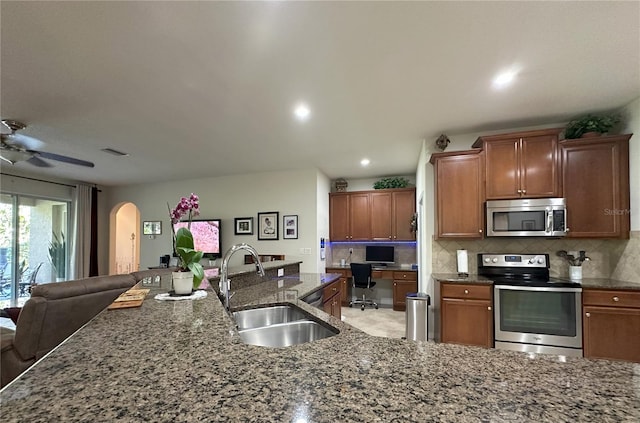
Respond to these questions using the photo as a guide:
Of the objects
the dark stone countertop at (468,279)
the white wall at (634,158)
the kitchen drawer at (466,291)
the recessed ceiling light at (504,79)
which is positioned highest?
the recessed ceiling light at (504,79)

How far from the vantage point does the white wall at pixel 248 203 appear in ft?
16.8

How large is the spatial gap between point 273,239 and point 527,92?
4.22 metres

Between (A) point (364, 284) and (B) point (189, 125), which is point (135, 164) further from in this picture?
(A) point (364, 284)

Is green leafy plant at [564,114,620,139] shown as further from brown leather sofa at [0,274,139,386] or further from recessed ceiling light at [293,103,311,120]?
brown leather sofa at [0,274,139,386]

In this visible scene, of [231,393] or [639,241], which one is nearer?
[231,393]

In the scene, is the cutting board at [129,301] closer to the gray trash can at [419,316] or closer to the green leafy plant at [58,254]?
the gray trash can at [419,316]

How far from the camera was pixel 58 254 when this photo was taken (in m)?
5.73

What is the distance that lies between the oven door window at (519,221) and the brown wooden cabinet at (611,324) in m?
0.71

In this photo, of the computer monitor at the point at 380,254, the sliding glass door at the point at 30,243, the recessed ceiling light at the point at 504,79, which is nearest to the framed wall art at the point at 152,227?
the sliding glass door at the point at 30,243

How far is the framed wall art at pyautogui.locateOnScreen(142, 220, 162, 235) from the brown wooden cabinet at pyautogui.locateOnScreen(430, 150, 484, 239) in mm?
5759

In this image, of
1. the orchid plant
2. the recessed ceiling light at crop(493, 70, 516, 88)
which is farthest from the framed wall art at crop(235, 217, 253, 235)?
the recessed ceiling light at crop(493, 70, 516, 88)

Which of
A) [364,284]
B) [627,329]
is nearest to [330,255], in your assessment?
[364,284]

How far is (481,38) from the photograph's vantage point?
5.94ft

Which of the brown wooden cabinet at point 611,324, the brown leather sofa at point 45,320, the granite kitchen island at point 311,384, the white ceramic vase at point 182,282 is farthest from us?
the brown wooden cabinet at point 611,324
